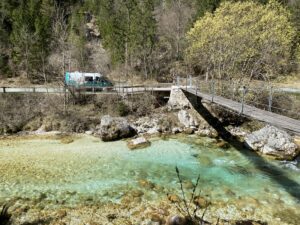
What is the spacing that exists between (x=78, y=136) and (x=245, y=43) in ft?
42.1

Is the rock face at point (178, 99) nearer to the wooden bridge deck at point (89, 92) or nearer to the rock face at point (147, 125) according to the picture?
the wooden bridge deck at point (89, 92)

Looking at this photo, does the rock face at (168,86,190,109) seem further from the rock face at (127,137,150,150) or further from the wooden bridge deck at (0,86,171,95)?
the rock face at (127,137,150,150)

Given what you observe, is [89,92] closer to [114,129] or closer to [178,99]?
[114,129]

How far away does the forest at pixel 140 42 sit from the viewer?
67.3 ft

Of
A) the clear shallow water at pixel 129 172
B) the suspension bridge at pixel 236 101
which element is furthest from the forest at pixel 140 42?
the clear shallow water at pixel 129 172

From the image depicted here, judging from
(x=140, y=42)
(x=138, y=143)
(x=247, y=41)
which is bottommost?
(x=138, y=143)

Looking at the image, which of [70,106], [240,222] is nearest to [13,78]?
[70,106]

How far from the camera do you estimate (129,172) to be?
12672mm

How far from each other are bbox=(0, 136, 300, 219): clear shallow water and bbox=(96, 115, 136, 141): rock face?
2.24 feet

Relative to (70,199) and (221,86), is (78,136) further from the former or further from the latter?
(221,86)

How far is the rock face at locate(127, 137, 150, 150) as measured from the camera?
1595cm

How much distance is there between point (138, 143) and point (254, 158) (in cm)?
624

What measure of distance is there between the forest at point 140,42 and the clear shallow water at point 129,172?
811 centimetres

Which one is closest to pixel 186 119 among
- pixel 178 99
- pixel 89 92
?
pixel 178 99
